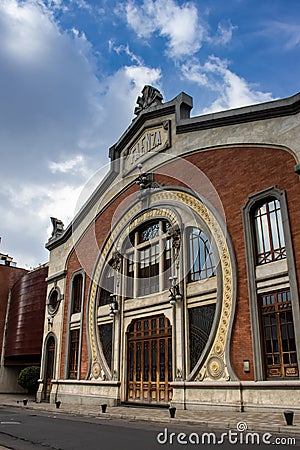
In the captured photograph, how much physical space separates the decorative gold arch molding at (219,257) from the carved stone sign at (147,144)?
219cm

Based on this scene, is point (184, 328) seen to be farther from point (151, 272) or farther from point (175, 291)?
point (151, 272)

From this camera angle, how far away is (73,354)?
2238 centimetres

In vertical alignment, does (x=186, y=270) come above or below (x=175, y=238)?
below

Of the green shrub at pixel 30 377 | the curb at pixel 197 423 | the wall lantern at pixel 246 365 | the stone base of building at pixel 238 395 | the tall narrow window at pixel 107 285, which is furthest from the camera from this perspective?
the green shrub at pixel 30 377

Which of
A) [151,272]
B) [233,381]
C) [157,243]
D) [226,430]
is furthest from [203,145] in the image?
[226,430]

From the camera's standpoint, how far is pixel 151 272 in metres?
18.8

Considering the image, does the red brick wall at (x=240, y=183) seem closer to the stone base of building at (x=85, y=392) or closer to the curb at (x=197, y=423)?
the curb at (x=197, y=423)

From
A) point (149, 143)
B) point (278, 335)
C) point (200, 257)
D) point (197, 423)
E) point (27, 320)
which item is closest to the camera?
point (197, 423)

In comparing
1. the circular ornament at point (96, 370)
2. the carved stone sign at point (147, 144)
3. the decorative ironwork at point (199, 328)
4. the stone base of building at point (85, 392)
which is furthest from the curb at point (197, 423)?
the carved stone sign at point (147, 144)

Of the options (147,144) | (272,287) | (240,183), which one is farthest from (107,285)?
(272,287)

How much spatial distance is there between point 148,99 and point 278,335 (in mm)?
13584

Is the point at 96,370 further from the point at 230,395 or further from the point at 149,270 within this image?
the point at 230,395

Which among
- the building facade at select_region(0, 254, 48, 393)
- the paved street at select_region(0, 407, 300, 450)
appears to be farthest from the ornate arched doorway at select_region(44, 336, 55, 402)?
the paved street at select_region(0, 407, 300, 450)

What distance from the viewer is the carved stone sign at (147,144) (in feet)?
64.0
